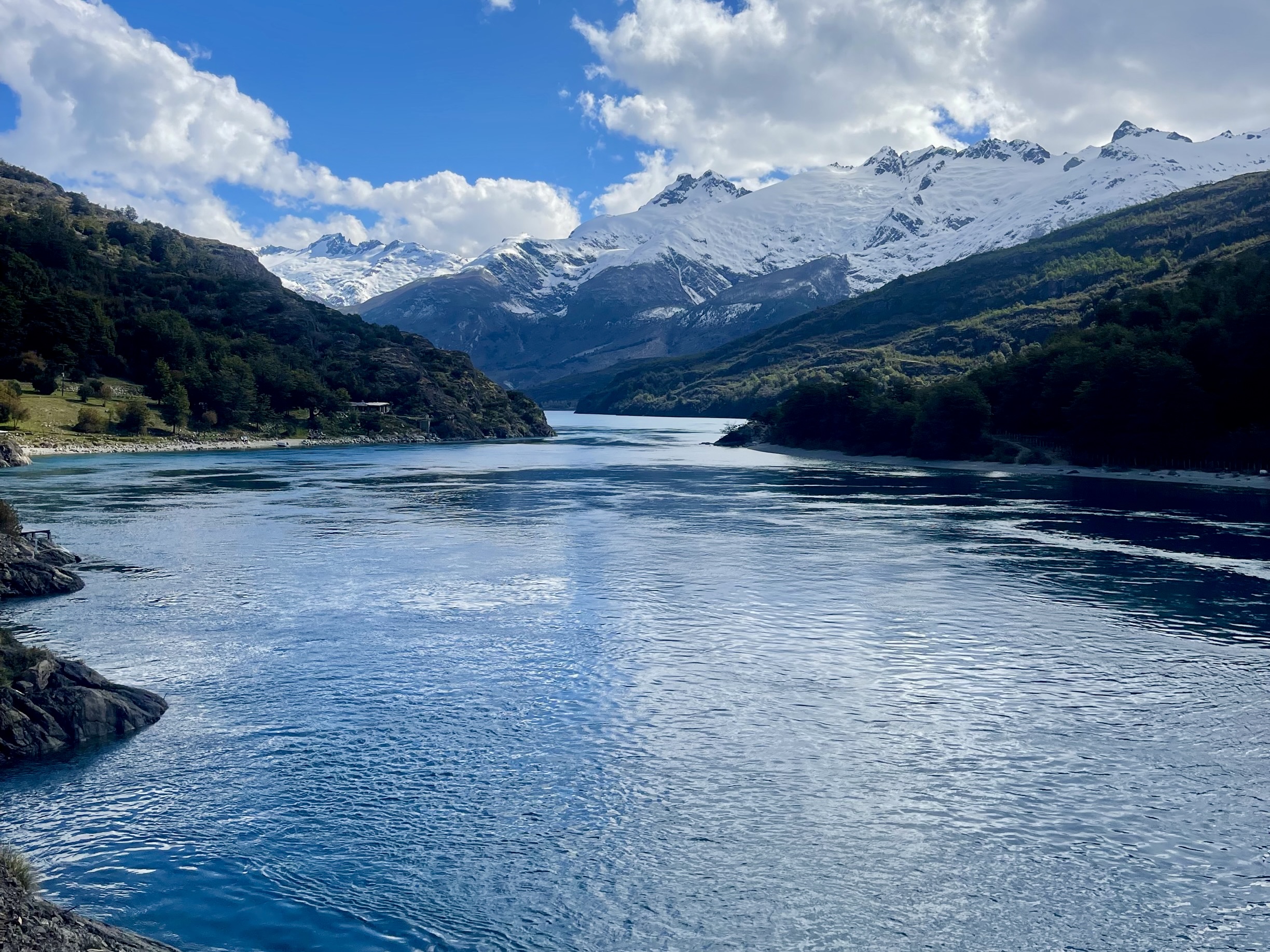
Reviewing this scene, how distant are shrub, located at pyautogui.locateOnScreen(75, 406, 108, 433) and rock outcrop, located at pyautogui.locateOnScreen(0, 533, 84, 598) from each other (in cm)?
11201

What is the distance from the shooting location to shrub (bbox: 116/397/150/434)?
157m

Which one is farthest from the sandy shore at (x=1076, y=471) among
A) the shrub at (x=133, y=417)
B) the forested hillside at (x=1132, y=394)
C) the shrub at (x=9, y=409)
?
the shrub at (x=9, y=409)

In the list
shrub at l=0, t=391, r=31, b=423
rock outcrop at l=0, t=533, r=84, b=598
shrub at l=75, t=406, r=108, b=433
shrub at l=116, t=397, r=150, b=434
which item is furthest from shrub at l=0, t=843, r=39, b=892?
shrub at l=116, t=397, r=150, b=434

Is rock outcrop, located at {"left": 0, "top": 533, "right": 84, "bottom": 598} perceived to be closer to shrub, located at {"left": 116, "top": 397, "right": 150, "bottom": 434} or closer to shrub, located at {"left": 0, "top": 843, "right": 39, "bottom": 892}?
shrub, located at {"left": 0, "top": 843, "right": 39, "bottom": 892}

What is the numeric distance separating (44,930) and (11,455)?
126 meters

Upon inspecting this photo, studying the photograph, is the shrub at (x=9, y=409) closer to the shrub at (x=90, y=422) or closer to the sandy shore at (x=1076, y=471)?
the shrub at (x=90, y=422)

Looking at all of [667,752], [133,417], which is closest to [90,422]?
[133,417]

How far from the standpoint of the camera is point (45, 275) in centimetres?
17500

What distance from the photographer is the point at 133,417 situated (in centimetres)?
15762

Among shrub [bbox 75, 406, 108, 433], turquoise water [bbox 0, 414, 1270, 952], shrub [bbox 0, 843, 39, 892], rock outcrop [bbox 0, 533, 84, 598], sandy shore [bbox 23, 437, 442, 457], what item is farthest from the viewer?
shrub [bbox 75, 406, 108, 433]

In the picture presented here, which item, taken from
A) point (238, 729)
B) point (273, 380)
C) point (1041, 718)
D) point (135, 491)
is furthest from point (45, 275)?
point (1041, 718)

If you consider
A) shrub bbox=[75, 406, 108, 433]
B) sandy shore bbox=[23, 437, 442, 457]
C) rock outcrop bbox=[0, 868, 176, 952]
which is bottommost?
rock outcrop bbox=[0, 868, 176, 952]

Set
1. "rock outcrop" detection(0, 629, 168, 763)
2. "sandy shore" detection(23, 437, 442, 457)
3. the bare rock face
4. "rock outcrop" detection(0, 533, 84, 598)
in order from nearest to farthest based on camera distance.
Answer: "rock outcrop" detection(0, 629, 168, 763) < "rock outcrop" detection(0, 533, 84, 598) < the bare rock face < "sandy shore" detection(23, 437, 442, 457)

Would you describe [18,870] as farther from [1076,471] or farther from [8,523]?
[1076,471]
